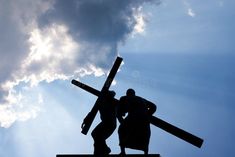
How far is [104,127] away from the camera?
1193 centimetres

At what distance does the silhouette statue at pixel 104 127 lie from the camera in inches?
461

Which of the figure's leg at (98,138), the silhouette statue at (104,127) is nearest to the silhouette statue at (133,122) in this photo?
the silhouette statue at (104,127)

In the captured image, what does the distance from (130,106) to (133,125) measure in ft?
2.27

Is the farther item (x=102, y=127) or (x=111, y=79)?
(x=111, y=79)

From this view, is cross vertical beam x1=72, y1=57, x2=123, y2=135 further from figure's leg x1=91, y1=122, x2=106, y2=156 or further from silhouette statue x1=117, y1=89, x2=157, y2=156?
silhouette statue x1=117, y1=89, x2=157, y2=156

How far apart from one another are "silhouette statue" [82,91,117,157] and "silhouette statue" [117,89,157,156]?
22.6 inches

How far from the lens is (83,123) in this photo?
40.7 ft

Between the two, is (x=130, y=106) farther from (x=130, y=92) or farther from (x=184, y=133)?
Answer: (x=184, y=133)

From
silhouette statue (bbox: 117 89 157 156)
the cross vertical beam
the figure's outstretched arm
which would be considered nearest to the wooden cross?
the cross vertical beam

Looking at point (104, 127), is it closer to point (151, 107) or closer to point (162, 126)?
point (151, 107)

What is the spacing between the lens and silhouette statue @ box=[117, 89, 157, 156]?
11.2 m

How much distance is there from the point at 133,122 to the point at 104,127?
118 centimetres

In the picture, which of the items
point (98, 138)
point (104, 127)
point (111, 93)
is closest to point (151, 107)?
point (111, 93)

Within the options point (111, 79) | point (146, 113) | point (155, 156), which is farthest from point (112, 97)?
point (155, 156)
